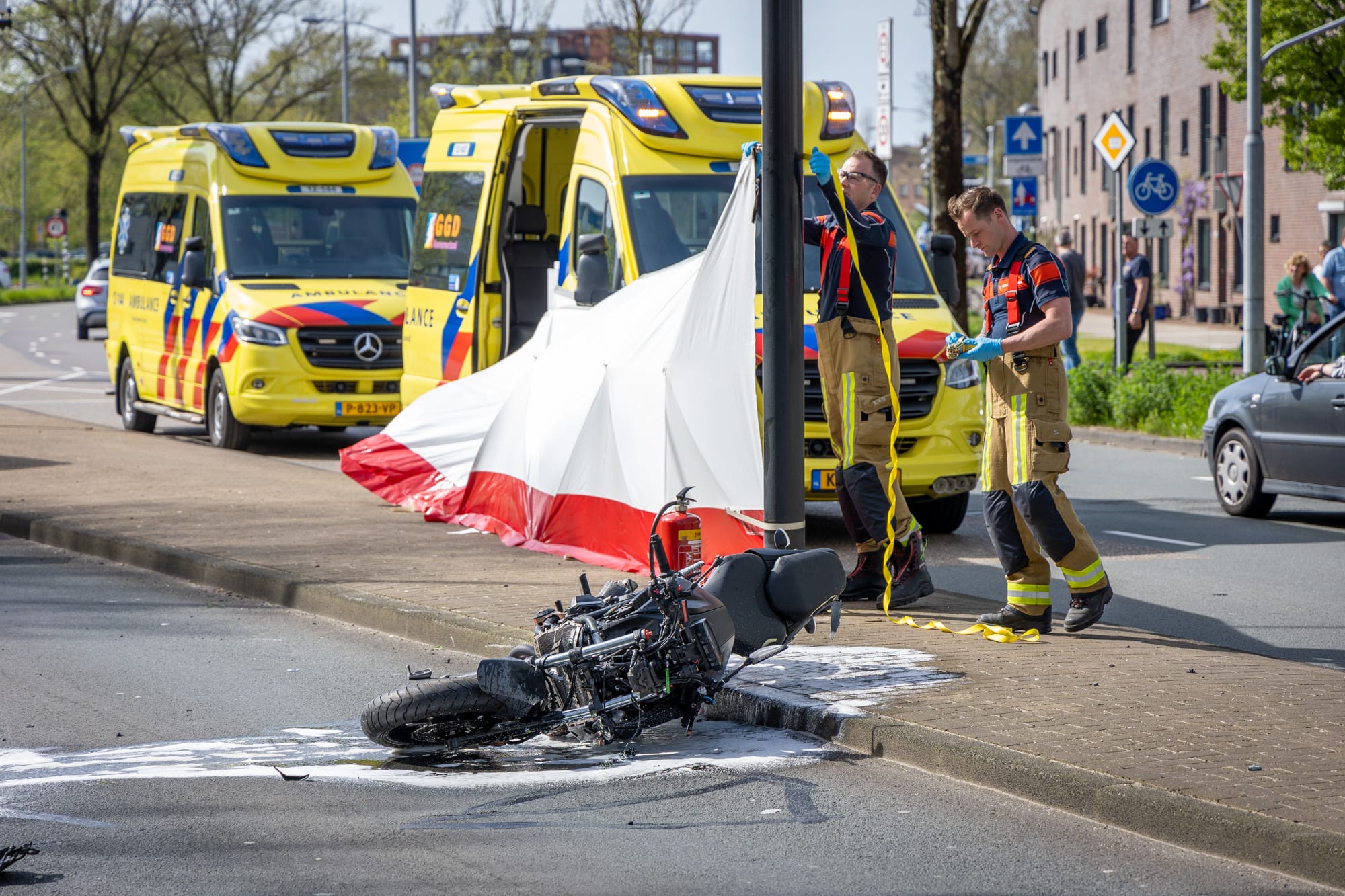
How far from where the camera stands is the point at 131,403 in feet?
61.6

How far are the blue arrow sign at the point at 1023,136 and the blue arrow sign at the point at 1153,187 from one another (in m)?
2.59

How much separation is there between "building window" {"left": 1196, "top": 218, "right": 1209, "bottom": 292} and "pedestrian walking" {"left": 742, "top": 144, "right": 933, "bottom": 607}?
1620 inches

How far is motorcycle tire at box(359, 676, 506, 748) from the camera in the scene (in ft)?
19.1

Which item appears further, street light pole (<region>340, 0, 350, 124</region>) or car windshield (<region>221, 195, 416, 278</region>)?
street light pole (<region>340, 0, 350, 124</region>)

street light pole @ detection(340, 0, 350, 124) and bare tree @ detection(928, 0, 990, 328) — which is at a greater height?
street light pole @ detection(340, 0, 350, 124)

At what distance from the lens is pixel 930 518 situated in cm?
1166

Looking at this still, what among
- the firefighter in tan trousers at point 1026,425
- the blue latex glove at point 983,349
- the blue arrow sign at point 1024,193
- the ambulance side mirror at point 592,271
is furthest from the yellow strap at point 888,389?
the blue arrow sign at point 1024,193

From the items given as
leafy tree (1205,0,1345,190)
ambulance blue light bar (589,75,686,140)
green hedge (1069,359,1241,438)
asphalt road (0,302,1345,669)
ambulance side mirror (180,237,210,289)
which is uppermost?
leafy tree (1205,0,1345,190)

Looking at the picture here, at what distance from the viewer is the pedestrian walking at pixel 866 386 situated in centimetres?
832

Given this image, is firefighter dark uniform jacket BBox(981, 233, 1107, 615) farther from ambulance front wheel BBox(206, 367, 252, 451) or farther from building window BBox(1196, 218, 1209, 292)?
building window BBox(1196, 218, 1209, 292)

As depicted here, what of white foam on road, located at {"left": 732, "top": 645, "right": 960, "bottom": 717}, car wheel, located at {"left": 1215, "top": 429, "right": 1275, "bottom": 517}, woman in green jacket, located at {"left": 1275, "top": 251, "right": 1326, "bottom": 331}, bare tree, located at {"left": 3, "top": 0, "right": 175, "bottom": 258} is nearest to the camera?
white foam on road, located at {"left": 732, "top": 645, "right": 960, "bottom": 717}

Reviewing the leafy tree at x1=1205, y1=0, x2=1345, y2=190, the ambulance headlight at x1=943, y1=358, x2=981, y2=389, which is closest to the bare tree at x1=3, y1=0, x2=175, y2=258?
the leafy tree at x1=1205, y1=0, x2=1345, y2=190

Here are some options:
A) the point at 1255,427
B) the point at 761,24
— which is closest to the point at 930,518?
the point at 1255,427

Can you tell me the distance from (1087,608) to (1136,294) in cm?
1625
